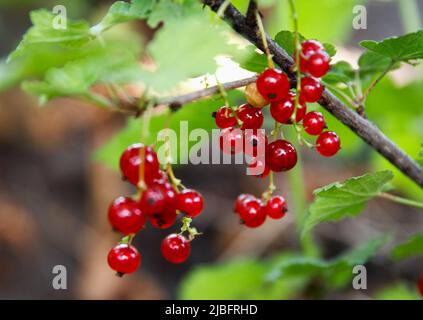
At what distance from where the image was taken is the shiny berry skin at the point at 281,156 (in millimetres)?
817

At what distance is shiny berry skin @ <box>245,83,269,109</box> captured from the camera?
0.77 meters

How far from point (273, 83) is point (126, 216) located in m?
0.26

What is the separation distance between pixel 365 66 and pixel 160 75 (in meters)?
0.61

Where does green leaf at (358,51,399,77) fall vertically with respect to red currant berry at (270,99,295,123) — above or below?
above

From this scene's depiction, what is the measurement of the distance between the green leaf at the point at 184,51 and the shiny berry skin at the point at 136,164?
0.47 feet

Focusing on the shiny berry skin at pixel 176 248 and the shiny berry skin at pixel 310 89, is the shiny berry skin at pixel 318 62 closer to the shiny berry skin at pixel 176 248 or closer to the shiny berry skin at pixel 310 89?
the shiny berry skin at pixel 310 89

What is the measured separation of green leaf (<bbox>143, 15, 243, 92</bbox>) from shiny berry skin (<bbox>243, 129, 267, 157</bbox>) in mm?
238

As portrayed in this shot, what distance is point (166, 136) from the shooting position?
68 centimetres

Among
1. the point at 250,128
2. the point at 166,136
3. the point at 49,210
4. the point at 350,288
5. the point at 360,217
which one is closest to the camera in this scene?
the point at 166,136

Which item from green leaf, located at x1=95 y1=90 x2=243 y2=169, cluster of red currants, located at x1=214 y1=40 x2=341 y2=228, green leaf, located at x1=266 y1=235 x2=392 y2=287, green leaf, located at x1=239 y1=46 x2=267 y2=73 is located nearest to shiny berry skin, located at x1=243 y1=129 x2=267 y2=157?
cluster of red currants, located at x1=214 y1=40 x2=341 y2=228

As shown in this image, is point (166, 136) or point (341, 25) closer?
point (166, 136)

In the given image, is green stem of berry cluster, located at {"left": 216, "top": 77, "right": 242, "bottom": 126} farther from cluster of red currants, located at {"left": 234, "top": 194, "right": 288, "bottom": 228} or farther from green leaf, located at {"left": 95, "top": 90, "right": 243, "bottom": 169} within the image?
green leaf, located at {"left": 95, "top": 90, "right": 243, "bottom": 169}
